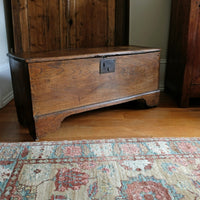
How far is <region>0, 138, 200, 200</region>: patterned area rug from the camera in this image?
0.89 meters

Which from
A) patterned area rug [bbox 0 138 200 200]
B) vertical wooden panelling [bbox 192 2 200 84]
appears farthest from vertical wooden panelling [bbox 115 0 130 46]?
patterned area rug [bbox 0 138 200 200]

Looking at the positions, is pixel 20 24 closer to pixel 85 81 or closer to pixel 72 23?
pixel 72 23

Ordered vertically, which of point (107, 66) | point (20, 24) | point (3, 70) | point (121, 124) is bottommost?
point (121, 124)

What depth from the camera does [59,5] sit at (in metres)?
2.02

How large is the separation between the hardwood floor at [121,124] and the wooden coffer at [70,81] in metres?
0.09

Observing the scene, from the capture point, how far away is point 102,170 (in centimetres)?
103

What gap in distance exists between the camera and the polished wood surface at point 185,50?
1.71 m

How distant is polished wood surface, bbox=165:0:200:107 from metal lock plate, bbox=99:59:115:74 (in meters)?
0.64

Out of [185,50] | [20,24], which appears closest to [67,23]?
[20,24]

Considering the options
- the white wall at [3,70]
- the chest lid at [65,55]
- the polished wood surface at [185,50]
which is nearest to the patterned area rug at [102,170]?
the chest lid at [65,55]

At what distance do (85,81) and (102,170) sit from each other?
0.61 meters

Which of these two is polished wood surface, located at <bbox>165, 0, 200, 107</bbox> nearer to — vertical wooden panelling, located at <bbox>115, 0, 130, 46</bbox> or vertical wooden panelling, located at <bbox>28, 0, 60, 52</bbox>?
vertical wooden panelling, located at <bbox>115, 0, 130, 46</bbox>

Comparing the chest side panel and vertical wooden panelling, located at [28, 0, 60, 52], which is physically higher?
vertical wooden panelling, located at [28, 0, 60, 52]

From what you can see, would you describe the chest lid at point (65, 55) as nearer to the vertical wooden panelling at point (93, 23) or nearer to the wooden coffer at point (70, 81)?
the wooden coffer at point (70, 81)
